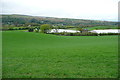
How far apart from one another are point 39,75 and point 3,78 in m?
1.19

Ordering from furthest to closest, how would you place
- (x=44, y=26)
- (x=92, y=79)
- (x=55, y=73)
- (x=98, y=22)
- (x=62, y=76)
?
1. (x=98, y=22)
2. (x=44, y=26)
3. (x=55, y=73)
4. (x=62, y=76)
5. (x=92, y=79)

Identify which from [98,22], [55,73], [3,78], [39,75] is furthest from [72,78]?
[98,22]

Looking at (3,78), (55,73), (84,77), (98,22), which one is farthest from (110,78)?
(98,22)

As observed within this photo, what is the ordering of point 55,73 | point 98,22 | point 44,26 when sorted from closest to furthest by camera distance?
point 55,73, point 44,26, point 98,22

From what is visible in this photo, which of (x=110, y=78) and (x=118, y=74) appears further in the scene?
(x=118, y=74)

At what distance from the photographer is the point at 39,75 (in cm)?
458

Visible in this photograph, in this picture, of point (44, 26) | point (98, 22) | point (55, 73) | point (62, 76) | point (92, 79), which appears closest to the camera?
point (92, 79)

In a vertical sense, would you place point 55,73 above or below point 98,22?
below

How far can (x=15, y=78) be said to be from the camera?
13.9 feet

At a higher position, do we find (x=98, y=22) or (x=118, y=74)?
(x=98, y=22)

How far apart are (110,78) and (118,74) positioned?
1.89 ft

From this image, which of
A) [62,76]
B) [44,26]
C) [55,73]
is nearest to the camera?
[62,76]

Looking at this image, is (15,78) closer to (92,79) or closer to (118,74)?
(92,79)

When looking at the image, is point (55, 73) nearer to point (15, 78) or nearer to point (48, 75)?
point (48, 75)
